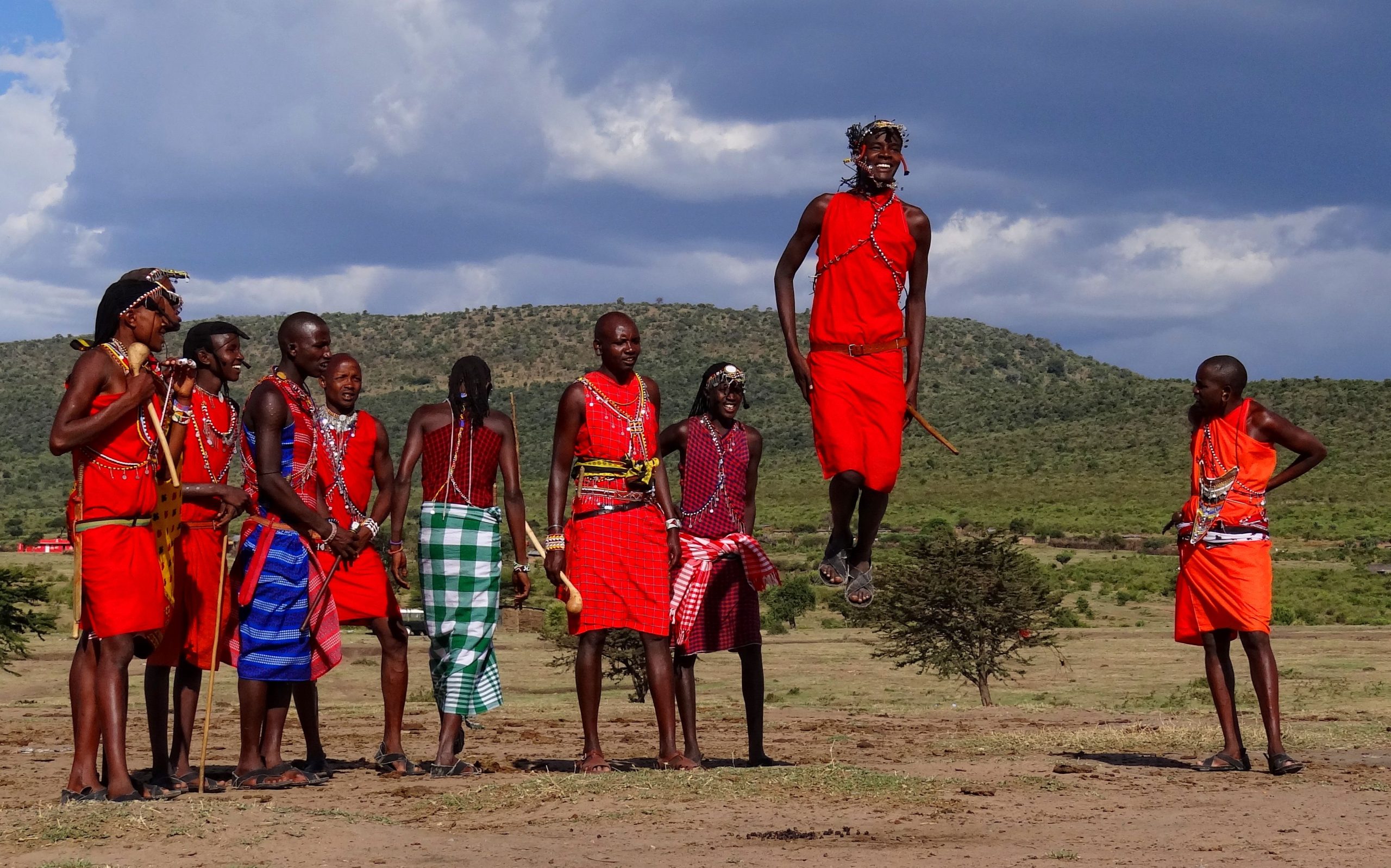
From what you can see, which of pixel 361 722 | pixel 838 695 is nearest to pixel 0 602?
pixel 361 722

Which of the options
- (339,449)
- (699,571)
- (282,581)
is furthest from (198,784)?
(699,571)

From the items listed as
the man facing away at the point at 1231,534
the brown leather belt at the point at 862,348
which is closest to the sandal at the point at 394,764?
the brown leather belt at the point at 862,348

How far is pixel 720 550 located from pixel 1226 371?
3230mm

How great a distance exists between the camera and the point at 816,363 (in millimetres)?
7809

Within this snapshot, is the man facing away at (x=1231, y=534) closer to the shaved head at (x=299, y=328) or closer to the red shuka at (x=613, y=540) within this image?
the red shuka at (x=613, y=540)

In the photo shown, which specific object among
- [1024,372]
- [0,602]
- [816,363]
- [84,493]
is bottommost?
[0,602]

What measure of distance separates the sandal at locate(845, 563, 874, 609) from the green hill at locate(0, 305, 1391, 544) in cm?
5407

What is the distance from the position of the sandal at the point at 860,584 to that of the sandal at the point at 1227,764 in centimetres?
276

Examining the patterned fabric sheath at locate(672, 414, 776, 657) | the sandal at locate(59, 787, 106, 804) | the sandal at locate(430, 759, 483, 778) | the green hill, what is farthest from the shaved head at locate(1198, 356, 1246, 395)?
the green hill

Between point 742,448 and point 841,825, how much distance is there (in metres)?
3.07

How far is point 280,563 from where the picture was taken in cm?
844

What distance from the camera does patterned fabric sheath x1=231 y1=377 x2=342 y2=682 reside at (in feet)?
27.6

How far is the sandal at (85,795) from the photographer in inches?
293

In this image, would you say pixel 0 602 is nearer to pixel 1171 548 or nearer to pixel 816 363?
pixel 816 363
